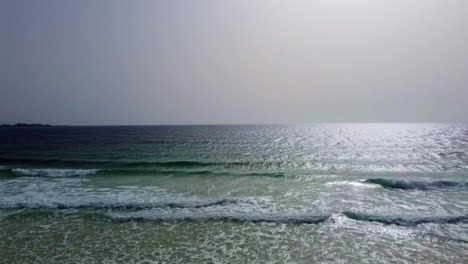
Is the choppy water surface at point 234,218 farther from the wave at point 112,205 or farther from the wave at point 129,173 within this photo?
the wave at point 129,173

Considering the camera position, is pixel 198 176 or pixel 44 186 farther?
pixel 198 176

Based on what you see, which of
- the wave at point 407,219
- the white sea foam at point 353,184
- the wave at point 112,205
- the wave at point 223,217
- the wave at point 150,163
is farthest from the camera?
the wave at point 150,163

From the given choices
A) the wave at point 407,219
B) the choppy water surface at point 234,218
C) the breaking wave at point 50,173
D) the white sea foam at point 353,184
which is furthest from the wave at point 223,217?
the breaking wave at point 50,173

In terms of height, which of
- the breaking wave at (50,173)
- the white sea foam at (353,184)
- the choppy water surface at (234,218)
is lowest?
the breaking wave at (50,173)

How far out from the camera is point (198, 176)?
78.5 feet

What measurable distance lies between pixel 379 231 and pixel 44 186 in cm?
2102

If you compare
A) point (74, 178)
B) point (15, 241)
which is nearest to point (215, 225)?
point (15, 241)

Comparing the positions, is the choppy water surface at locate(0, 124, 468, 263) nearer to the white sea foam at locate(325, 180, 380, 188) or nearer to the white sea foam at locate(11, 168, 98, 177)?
the white sea foam at locate(325, 180, 380, 188)

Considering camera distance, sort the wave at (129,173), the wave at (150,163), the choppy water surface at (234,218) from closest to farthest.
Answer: the choppy water surface at (234,218), the wave at (129,173), the wave at (150,163)

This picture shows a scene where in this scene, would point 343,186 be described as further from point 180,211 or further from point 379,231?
point 180,211

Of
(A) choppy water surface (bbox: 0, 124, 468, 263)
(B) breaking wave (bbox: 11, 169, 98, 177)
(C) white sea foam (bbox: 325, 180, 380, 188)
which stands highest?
(C) white sea foam (bbox: 325, 180, 380, 188)

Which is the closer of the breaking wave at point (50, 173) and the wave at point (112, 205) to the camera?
the wave at point (112, 205)

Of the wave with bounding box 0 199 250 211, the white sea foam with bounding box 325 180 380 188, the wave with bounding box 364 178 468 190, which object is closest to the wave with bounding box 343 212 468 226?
the wave with bounding box 0 199 250 211

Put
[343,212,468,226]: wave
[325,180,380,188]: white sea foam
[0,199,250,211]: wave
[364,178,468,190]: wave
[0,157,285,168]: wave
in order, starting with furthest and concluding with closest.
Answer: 1. [0,157,285,168]: wave
2. [325,180,380,188]: white sea foam
3. [364,178,468,190]: wave
4. [0,199,250,211]: wave
5. [343,212,468,226]: wave
